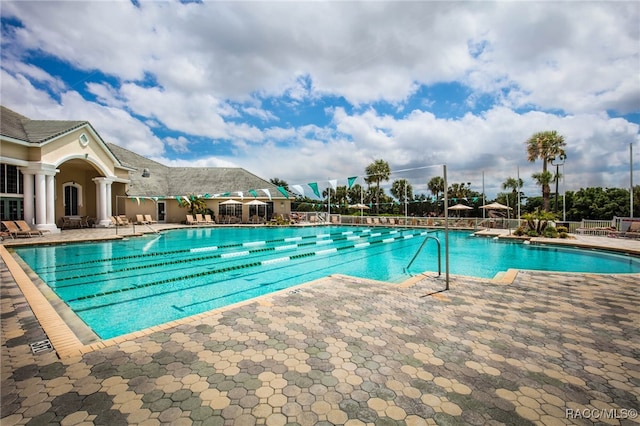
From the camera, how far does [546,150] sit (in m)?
25.9

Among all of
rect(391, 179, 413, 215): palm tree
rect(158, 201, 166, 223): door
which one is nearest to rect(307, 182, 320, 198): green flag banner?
rect(158, 201, 166, 223): door

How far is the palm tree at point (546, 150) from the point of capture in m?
25.4

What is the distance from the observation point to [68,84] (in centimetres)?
1308

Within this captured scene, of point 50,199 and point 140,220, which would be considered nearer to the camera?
point 50,199

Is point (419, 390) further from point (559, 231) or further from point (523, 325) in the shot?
point (559, 231)

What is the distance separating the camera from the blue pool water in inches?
223

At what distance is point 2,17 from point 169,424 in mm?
10197

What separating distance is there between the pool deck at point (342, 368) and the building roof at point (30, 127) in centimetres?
1547

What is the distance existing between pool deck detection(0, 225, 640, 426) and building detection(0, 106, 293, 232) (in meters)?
12.4

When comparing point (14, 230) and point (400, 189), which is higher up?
point (400, 189)

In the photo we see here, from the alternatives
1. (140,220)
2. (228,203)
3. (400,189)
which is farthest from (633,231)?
(140,220)

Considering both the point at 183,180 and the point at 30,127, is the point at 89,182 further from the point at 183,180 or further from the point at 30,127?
the point at 183,180

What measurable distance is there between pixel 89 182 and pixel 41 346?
76.7 ft
